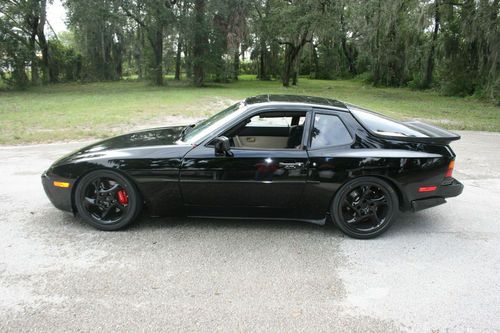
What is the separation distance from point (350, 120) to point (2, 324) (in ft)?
11.2

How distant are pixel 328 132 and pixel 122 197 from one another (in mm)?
2228

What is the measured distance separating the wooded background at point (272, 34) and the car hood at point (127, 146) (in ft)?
63.1

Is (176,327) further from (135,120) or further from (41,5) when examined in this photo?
(41,5)

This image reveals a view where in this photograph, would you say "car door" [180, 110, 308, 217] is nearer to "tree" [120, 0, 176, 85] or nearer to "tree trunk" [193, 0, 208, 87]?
"tree" [120, 0, 176, 85]

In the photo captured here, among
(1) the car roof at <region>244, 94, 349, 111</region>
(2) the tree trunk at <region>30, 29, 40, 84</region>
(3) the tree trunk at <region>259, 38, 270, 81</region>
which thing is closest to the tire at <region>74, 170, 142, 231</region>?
(1) the car roof at <region>244, 94, 349, 111</region>

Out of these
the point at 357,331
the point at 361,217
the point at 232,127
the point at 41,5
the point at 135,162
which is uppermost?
the point at 41,5

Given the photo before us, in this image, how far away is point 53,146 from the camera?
8.01m

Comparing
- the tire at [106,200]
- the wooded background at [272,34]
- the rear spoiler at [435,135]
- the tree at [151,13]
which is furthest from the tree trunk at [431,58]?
the tire at [106,200]

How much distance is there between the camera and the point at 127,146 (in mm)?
3971

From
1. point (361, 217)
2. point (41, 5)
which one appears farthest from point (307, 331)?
point (41, 5)

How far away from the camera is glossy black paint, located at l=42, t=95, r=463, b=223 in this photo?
12.1 ft

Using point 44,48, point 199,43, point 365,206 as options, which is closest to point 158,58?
point 199,43

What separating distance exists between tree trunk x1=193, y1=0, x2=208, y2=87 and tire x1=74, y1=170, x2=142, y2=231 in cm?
2532

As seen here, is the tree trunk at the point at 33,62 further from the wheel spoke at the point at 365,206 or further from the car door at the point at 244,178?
the wheel spoke at the point at 365,206
